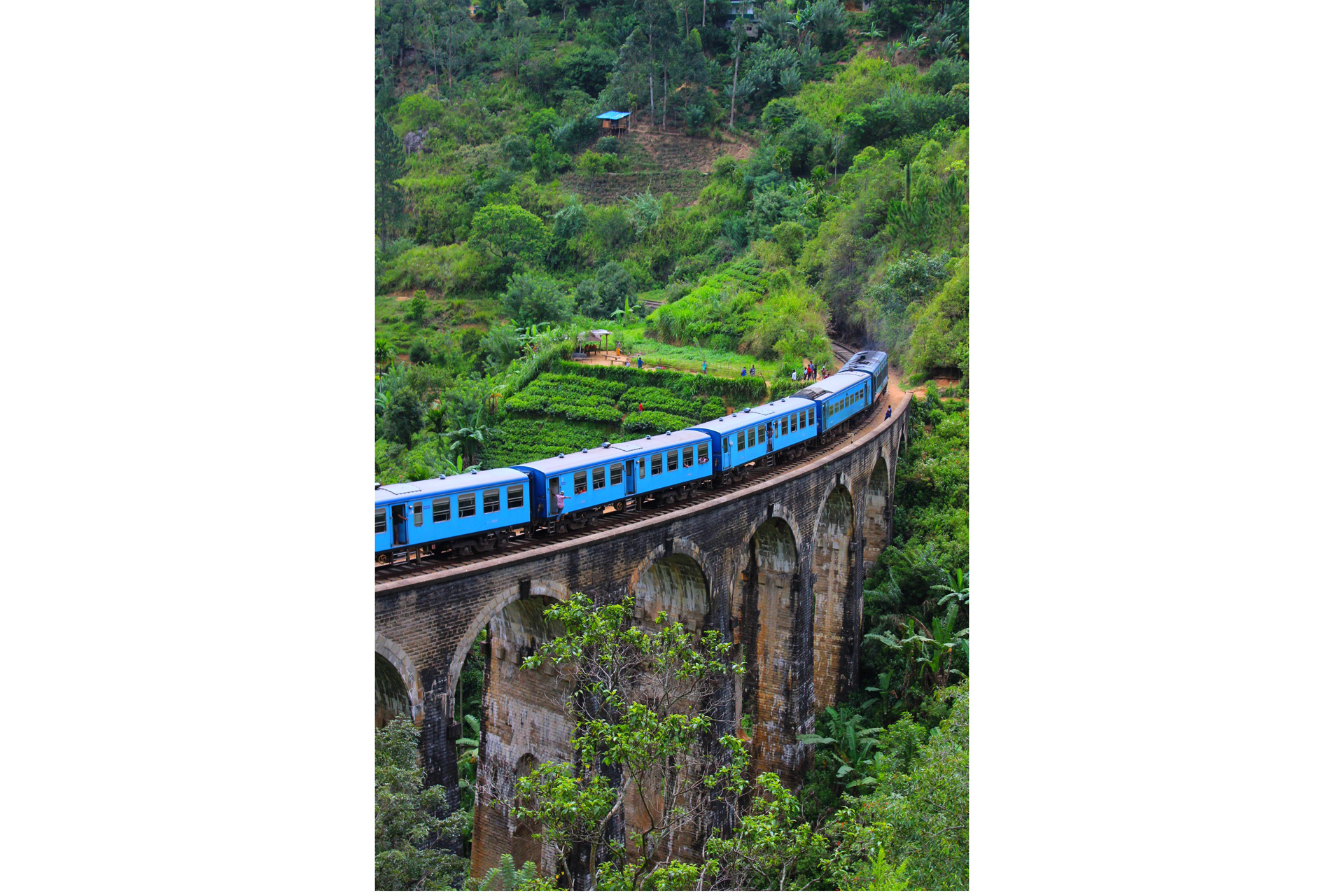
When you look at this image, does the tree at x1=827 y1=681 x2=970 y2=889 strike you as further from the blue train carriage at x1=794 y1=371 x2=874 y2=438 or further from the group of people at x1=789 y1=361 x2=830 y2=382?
the group of people at x1=789 y1=361 x2=830 y2=382

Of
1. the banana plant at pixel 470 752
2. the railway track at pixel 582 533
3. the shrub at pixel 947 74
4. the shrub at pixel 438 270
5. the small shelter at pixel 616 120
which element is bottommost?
the banana plant at pixel 470 752

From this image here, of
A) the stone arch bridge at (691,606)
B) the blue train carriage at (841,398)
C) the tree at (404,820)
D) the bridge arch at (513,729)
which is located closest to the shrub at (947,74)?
the blue train carriage at (841,398)

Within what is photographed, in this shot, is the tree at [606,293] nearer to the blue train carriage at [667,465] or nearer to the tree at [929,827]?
the blue train carriage at [667,465]

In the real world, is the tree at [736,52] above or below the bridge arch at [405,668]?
above

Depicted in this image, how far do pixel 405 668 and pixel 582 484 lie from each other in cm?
417

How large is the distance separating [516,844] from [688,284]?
94.9ft

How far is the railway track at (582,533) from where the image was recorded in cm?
1222

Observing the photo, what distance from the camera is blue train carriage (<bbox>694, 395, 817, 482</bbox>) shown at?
17.8m

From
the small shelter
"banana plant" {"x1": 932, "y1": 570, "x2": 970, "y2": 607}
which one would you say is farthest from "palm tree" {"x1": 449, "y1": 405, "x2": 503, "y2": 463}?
the small shelter

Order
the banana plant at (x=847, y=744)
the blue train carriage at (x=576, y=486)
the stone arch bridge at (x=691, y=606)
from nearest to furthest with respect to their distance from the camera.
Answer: the stone arch bridge at (x=691, y=606)
the blue train carriage at (x=576, y=486)
the banana plant at (x=847, y=744)

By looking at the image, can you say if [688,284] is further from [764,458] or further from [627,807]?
[627,807]

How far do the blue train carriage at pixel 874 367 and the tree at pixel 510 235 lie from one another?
65.6 ft

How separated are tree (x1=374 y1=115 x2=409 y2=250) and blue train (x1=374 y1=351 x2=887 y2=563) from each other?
29566mm

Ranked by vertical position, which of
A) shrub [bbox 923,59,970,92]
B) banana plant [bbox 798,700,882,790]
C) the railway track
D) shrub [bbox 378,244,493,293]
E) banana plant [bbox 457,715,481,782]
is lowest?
banana plant [bbox 457,715,481,782]
